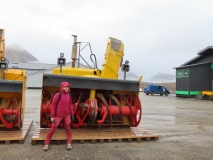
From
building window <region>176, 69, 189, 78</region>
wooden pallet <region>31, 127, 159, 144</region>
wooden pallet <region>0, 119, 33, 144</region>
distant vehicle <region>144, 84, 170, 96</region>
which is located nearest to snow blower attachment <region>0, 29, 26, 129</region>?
wooden pallet <region>0, 119, 33, 144</region>

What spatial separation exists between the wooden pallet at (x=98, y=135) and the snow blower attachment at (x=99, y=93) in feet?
0.72

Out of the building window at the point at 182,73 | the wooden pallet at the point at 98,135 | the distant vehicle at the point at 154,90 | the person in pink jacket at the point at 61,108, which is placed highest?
the building window at the point at 182,73

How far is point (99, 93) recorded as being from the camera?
5.98 meters

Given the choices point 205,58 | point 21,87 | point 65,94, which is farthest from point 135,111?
point 205,58

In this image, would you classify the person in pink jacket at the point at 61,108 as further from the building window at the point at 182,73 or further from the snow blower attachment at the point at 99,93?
the building window at the point at 182,73

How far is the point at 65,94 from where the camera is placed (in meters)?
4.79

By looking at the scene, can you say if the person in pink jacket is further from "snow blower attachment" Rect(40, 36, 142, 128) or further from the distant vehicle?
the distant vehicle

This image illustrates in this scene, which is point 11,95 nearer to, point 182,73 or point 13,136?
point 13,136

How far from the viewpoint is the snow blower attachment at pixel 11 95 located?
532cm

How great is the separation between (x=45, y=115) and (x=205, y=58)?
2646cm

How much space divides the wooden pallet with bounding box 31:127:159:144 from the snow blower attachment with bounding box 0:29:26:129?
652 mm

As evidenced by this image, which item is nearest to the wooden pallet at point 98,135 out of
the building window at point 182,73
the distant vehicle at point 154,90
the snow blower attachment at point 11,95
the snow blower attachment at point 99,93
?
the snow blower attachment at point 99,93

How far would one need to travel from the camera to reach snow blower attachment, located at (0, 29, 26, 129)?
209 inches

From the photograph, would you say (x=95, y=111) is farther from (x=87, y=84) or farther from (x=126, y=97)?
(x=126, y=97)
